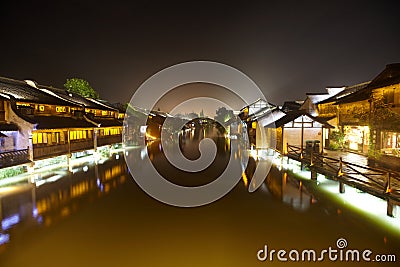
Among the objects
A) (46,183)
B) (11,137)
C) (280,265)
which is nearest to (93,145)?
(11,137)

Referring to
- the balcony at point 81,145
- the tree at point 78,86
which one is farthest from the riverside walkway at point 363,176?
the tree at point 78,86

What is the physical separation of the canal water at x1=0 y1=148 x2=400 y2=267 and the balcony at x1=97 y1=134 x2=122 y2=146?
16537 millimetres

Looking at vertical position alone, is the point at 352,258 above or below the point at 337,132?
below

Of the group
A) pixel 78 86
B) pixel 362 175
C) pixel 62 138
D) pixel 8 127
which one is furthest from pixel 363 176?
pixel 78 86

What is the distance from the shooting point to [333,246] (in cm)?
881

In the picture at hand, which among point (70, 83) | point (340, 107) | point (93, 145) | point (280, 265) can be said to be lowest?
point (280, 265)

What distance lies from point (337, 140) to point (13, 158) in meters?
25.4

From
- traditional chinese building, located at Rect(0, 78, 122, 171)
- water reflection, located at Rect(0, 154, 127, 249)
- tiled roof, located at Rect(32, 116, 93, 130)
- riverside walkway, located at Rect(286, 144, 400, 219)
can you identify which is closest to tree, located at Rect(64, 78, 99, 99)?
traditional chinese building, located at Rect(0, 78, 122, 171)

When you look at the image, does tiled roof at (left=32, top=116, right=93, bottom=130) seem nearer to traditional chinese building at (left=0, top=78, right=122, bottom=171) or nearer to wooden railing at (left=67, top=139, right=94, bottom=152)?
traditional chinese building at (left=0, top=78, right=122, bottom=171)

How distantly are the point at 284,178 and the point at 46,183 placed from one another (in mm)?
15464

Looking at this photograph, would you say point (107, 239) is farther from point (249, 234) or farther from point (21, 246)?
point (249, 234)

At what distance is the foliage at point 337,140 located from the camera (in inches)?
930

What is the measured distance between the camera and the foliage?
23609mm

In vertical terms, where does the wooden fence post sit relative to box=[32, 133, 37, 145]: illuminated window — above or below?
below
